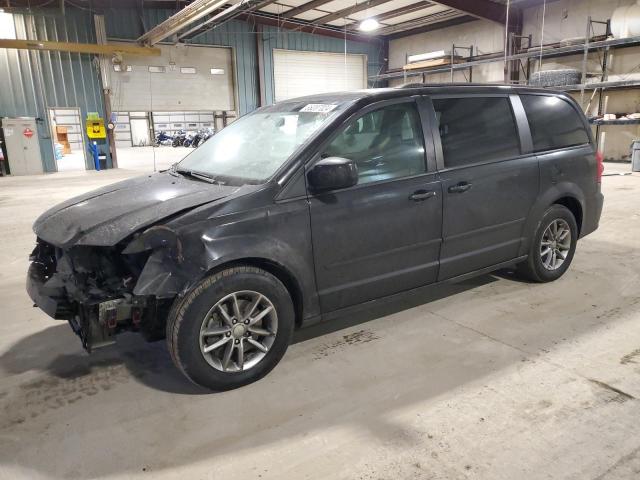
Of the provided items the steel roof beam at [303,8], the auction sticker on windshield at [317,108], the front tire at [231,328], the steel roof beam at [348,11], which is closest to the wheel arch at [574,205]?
the auction sticker on windshield at [317,108]

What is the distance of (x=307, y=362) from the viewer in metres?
2.87

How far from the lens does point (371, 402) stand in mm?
2439

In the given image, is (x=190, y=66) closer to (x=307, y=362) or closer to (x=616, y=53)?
(x=616, y=53)

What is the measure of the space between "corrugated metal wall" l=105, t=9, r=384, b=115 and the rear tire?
16.6 meters

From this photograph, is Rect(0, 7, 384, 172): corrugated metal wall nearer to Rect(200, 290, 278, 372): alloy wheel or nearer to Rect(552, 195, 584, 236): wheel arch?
Rect(200, 290, 278, 372): alloy wheel

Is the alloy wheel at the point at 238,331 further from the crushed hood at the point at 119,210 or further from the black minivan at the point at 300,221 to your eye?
the crushed hood at the point at 119,210

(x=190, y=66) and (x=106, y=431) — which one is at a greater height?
(x=190, y=66)

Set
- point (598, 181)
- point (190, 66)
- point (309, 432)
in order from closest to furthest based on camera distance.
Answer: point (309, 432), point (598, 181), point (190, 66)

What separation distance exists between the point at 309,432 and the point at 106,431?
3.19ft

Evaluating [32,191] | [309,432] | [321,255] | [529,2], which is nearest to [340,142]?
[321,255]

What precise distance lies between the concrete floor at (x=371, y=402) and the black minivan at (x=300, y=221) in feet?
1.05

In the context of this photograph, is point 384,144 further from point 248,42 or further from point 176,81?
point 248,42

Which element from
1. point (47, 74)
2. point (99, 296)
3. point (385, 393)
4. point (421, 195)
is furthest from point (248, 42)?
point (385, 393)

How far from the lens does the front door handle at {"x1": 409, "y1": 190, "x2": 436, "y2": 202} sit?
9.94ft
